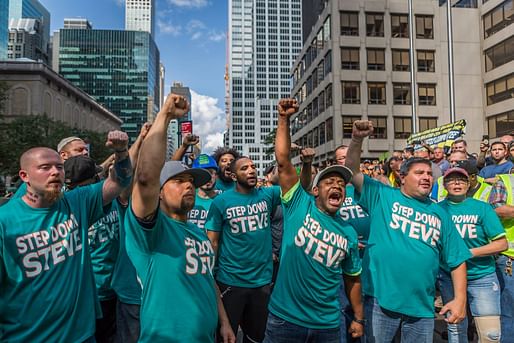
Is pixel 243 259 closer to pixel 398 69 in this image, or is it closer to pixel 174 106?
pixel 174 106

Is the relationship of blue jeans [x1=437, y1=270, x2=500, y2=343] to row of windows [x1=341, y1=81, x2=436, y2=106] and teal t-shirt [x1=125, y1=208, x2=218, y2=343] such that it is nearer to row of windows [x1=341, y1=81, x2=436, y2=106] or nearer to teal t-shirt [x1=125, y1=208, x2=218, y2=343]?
teal t-shirt [x1=125, y1=208, x2=218, y2=343]

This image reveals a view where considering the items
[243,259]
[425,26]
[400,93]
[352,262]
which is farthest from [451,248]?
[425,26]

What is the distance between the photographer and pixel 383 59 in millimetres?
39906

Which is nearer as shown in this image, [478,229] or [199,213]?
[478,229]

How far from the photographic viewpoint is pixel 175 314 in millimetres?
2328

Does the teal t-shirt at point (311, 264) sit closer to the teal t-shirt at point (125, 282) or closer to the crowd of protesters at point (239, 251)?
the crowd of protesters at point (239, 251)

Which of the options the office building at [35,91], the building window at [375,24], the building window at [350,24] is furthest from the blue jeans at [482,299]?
the office building at [35,91]

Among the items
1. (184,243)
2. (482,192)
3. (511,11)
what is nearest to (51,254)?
(184,243)

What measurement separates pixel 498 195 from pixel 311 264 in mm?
2724

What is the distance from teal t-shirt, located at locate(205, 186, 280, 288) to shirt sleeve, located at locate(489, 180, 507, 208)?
2640mm

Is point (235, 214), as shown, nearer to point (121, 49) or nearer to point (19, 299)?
point (19, 299)

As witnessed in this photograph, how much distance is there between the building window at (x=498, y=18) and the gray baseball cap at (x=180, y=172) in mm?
40934

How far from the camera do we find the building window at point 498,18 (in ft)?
113

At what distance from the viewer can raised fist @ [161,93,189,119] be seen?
7.09 ft
